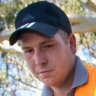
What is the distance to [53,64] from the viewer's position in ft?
3.93

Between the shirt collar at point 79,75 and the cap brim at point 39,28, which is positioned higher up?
the cap brim at point 39,28

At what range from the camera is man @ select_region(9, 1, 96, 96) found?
1.20 m

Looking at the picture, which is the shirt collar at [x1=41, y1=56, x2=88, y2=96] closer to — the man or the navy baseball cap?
the man

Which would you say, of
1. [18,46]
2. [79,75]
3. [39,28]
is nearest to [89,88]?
[79,75]

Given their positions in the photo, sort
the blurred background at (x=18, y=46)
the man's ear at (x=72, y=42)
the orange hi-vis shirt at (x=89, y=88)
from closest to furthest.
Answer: the orange hi-vis shirt at (x=89, y=88) < the man's ear at (x=72, y=42) < the blurred background at (x=18, y=46)

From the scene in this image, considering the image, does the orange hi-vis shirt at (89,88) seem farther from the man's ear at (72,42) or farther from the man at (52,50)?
the man's ear at (72,42)

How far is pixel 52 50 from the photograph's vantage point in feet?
3.98

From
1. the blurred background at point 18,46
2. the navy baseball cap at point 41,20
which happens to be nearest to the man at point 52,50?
the navy baseball cap at point 41,20

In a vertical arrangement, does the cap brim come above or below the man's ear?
above

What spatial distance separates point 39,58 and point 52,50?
0.28 ft

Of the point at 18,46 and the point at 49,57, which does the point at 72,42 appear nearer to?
the point at 49,57

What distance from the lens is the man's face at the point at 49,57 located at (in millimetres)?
1199

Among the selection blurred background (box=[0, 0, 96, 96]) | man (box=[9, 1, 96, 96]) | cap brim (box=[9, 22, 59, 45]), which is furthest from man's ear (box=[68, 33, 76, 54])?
blurred background (box=[0, 0, 96, 96])

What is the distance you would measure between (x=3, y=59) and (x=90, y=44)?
2.91 meters
